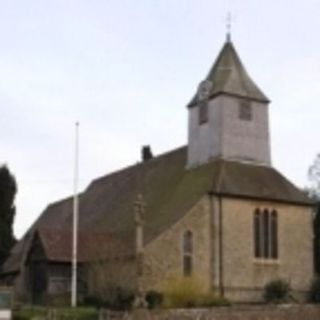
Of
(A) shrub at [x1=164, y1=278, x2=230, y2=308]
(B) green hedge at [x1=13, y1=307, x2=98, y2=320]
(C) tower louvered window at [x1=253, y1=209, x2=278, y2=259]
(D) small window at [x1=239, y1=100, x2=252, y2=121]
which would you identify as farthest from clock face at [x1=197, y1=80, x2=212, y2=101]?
(B) green hedge at [x1=13, y1=307, x2=98, y2=320]

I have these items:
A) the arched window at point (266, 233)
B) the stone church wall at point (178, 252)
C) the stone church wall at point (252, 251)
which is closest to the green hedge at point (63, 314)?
the stone church wall at point (178, 252)

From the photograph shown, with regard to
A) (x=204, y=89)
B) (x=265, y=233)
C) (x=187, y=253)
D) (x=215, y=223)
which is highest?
(x=204, y=89)

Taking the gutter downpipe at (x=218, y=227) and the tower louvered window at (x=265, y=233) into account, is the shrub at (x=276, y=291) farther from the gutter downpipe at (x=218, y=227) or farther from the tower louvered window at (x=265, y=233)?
the gutter downpipe at (x=218, y=227)

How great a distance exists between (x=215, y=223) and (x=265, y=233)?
3473 millimetres

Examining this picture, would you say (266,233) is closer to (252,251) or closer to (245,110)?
(252,251)

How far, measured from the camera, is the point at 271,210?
160ft

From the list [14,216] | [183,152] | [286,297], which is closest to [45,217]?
[14,216]

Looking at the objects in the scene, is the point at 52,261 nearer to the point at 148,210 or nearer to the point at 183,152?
the point at 148,210

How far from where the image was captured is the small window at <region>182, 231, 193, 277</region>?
4628 cm

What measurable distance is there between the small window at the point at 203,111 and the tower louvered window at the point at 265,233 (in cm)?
711

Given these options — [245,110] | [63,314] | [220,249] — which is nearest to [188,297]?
[220,249]

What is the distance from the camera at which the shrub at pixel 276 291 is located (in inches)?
1833

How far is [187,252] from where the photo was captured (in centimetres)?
4634

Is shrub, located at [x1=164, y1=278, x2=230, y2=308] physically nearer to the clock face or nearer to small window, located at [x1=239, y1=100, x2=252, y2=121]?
small window, located at [x1=239, y1=100, x2=252, y2=121]
